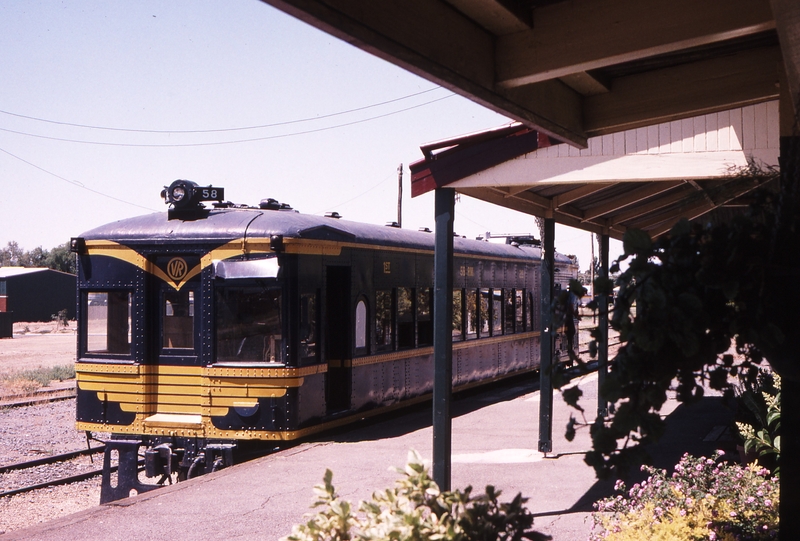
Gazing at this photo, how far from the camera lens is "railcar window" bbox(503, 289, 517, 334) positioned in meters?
16.0

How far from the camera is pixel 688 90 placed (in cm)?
489

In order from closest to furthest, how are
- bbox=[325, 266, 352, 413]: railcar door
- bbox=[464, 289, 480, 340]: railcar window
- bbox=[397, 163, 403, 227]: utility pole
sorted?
bbox=[325, 266, 352, 413]: railcar door, bbox=[464, 289, 480, 340]: railcar window, bbox=[397, 163, 403, 227]: utility pole

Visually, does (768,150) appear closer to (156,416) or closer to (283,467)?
(283,467)

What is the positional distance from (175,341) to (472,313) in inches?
240

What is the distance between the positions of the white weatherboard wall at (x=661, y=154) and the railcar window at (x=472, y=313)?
7223 millimetres

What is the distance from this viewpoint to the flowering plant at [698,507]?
4281 millimetres

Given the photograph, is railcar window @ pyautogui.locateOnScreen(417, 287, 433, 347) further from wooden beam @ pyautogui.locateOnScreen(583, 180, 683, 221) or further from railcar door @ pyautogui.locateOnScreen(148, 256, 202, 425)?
railcar door @ pyautogui.locateOnScreen(148, 256, 202, 425)

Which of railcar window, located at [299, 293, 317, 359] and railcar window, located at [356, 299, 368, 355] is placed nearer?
railcar window, located at [299, 293, 317, 359]

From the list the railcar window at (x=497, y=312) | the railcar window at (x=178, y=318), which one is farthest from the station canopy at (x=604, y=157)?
the railcar window at (x=497, y=312)

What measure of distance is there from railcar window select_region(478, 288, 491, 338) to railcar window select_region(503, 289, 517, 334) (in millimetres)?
1093

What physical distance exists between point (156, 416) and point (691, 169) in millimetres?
6559

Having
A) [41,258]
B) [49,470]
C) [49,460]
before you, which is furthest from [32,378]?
[41,258]

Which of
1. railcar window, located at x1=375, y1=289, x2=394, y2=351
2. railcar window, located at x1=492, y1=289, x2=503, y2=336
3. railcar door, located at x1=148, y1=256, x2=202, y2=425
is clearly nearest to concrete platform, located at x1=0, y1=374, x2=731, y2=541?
railcar door, located at x1=148, y1=256, x2=202, y2=425

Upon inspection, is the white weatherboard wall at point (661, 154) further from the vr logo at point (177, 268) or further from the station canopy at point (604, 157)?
the vr logo at point (177, 268)
